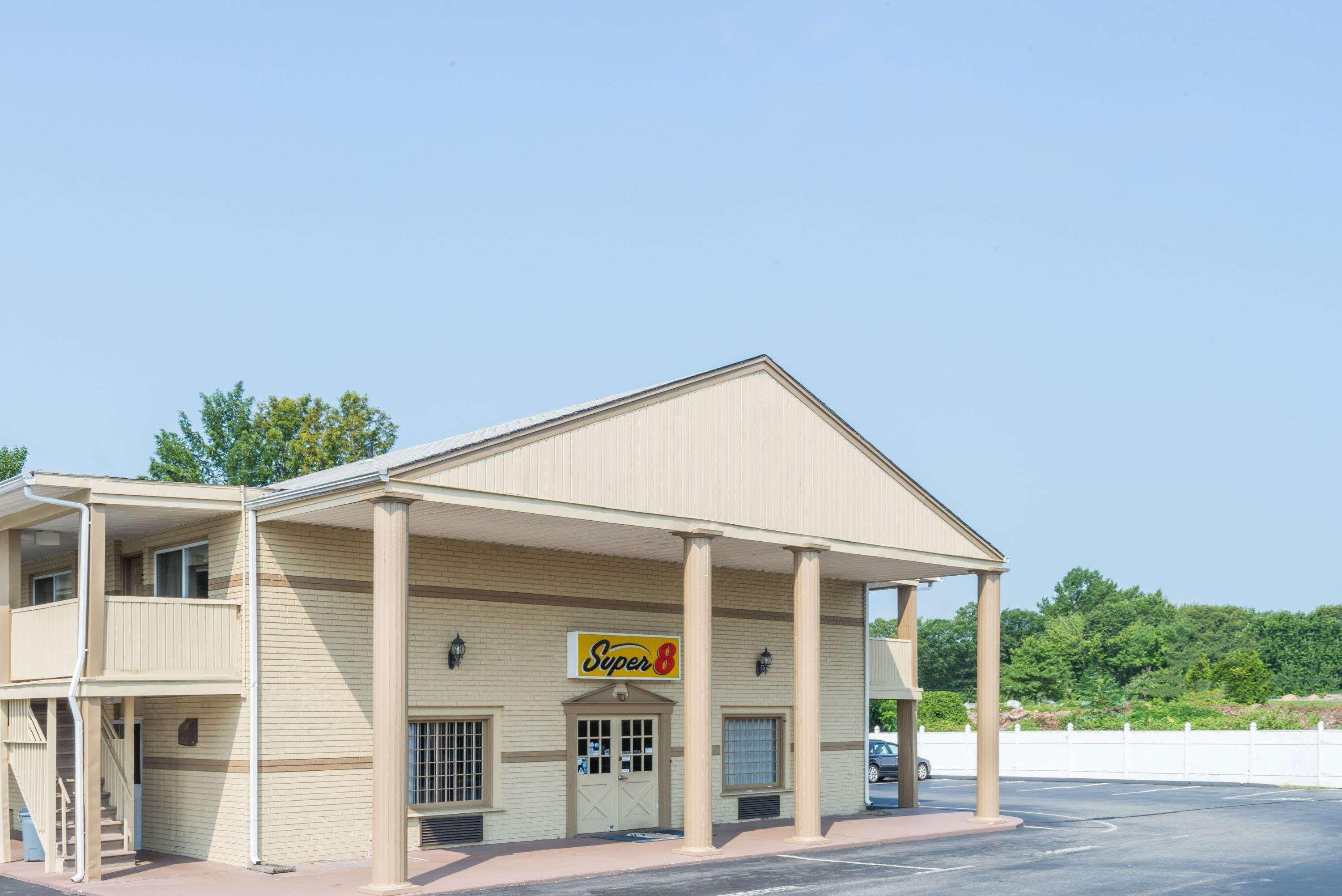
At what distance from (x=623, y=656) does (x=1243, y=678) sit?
6266cm

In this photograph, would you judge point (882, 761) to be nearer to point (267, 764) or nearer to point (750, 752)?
point (750, 752)

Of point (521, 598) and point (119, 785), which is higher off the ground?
point (521, 598)

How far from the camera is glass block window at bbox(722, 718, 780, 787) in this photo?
2559 centimetres

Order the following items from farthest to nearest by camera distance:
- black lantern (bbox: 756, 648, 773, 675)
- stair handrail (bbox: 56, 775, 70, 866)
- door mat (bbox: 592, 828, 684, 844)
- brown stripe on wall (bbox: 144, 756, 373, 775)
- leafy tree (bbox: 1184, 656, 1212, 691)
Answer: leafy tree (bbox: 1184, 656, 1212, 691), black lantern (bbox: 756, 648, 773, 675), door mat (bbox: 592, 828, 684, 844), brown stripe on wall (bbox: 144, 756, 373, 775), stair handrail (bbox: 56, 775, 70, 866)

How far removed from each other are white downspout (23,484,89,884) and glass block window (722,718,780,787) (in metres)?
11.8

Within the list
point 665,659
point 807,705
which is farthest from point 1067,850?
point 665,659

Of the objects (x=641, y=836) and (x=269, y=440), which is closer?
(x=641, y=836)

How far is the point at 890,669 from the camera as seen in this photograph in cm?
2948

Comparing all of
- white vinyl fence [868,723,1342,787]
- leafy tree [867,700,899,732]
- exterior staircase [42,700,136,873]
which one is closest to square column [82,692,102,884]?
exterior staircase [42,700,136,873]

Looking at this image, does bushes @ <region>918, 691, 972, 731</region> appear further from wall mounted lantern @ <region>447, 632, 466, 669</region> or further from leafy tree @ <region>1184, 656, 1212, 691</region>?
wall mounted lantern @ <region>447, 632, 466, 669</region>

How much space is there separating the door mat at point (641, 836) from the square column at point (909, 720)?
711 centimetres

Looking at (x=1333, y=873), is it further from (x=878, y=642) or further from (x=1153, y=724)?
(x=1153, y=724)

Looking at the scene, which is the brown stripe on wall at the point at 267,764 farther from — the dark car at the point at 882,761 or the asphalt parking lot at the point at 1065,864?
the dark car at the point at 882,761

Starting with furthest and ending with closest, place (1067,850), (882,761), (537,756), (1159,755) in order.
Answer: (1159,755), (882,761), (537,756), (1067,850)
